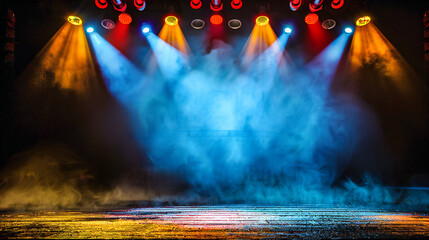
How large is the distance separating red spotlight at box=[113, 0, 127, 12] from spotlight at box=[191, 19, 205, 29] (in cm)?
142

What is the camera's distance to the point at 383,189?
14.9 feet

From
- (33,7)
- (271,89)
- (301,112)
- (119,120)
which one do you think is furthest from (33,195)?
(301,112)

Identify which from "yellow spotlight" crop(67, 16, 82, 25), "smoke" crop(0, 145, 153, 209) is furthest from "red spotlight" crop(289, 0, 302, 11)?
"smoke" crop(0, 145, 153, 209)

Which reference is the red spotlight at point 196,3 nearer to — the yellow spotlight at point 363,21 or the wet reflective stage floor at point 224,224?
the yellow spotlight at point 363,21

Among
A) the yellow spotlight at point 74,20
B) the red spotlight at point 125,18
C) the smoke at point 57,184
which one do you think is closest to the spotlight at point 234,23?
the red spotlight at point 125,18

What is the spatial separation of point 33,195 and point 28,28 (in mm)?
3515

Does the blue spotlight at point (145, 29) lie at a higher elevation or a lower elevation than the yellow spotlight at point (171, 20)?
lower

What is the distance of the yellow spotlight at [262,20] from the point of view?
4.95 meters

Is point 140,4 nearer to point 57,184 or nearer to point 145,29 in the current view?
point 145,29

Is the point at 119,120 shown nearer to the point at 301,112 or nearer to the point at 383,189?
the point at 301,112

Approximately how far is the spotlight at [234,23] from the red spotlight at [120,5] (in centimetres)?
219

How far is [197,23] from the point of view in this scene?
5.15 meters

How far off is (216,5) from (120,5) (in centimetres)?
190

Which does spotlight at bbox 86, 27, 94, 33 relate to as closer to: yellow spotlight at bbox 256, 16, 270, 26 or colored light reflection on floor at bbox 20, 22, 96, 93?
colored light reflection on floor at bbox 20, 22, 96, 93
